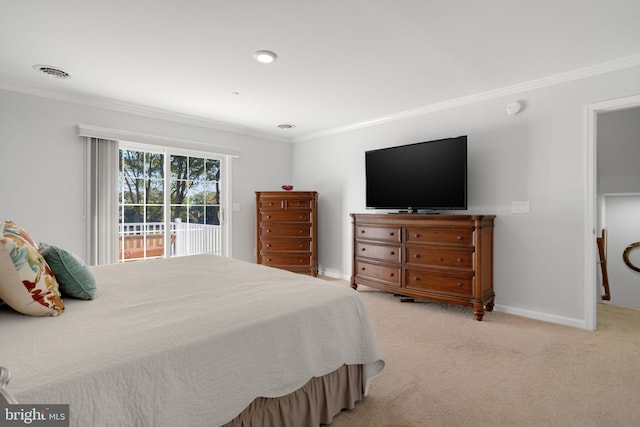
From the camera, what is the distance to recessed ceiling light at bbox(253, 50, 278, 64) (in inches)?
103

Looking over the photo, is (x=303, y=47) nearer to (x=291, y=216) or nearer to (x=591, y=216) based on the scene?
(x=291, y=216)

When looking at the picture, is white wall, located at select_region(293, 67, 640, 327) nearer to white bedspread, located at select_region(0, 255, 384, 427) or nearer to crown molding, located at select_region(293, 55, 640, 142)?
crown molding, located at select_region(293, 55, 640, 142)

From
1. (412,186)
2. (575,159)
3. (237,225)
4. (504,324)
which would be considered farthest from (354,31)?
(237,225)

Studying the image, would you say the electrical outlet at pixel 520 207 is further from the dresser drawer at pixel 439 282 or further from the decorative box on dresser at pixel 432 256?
the dresser drawer at pixel 439 282

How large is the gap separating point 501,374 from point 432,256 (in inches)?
58.1

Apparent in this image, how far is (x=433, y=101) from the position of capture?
12.7ft

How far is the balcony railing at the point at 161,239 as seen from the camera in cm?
422

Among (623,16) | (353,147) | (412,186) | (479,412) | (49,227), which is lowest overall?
(479,412)

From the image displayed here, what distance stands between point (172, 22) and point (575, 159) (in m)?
3.65

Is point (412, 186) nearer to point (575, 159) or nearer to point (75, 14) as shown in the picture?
point (575, 159)

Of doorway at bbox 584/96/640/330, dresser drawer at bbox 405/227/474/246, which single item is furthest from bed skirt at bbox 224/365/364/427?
doorway at bbox 584/96/640/330

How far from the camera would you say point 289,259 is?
5.00m

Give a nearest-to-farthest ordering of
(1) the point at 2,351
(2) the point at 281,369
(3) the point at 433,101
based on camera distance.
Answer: (1) the point at 2,351, (2) the point at 281,369, (3) the point at 433,101

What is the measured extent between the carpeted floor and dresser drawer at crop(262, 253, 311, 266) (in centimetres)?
190
